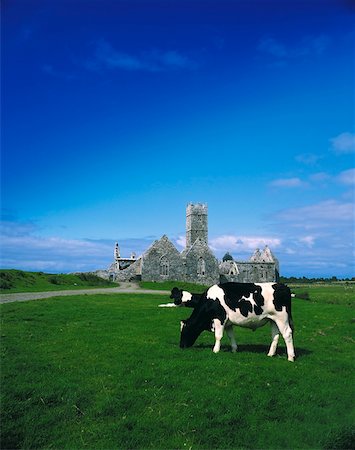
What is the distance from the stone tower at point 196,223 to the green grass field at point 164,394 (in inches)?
3035

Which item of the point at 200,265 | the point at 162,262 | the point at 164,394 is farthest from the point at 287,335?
the point at 200,265

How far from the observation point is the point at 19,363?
12547 millimetres

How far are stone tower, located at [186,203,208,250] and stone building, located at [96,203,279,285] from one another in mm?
9777

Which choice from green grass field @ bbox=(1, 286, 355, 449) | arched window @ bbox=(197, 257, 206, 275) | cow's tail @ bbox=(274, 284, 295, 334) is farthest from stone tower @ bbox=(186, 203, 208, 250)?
cow's tail @ bbox=(274, 284, 295, 334)

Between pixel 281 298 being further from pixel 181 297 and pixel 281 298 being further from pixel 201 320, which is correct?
pixel 181 297

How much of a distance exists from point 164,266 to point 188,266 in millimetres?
4854

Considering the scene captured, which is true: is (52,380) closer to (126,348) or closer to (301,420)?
(126,348)

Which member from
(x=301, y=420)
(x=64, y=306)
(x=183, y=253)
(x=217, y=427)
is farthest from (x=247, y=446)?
(x=183, y=253)

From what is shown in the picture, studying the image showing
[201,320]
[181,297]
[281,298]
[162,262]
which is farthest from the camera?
[162,262]

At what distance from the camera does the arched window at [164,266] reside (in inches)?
2985

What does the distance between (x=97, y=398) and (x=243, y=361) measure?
17.2ft

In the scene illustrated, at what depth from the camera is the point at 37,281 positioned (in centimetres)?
4881

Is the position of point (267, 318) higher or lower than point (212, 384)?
higher

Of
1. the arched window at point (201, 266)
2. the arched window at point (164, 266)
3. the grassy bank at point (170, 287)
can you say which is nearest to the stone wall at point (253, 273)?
the arched window at point (201, 266)
